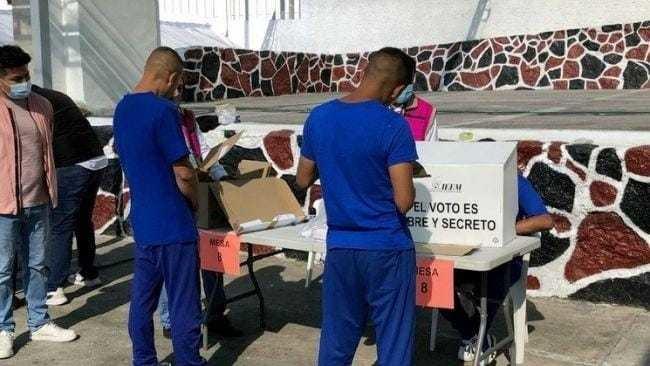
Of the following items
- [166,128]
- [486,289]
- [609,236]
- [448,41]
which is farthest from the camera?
[448,41]

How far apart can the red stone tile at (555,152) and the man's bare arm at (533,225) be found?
53.5 inches

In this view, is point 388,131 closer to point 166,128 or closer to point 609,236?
point 166,128

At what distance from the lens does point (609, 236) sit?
16.9 feet

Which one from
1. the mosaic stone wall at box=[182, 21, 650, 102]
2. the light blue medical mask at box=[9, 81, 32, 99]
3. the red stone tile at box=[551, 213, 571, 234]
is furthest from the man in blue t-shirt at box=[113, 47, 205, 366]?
the mosaic stone wall at box=[182, 21, 650, 102]

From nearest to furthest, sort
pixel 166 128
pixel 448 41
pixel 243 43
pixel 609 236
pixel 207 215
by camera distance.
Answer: pixel 166 128 → pixel 207 215 → pixel 609 236 → pixel 448 41 → pixel 243 43

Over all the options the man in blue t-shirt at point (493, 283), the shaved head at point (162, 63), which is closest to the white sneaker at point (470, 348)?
the man in blue t-shirt at point (493, 283)

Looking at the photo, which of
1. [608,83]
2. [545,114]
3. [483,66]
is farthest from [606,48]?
[545,114]

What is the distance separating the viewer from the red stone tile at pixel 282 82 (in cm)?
1673

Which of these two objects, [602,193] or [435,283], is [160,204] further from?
[602,193]

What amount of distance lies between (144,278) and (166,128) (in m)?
0.80

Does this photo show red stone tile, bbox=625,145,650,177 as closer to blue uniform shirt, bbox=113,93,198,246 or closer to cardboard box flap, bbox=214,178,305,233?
cardboard box flap, bbox=214,178,305,233

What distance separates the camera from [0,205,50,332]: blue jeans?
4.46 meters

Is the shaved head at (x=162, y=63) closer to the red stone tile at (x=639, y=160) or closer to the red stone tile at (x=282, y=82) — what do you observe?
the red stone tile at (x=639, y=160)

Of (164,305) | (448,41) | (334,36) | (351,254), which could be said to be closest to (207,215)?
(164,305)
